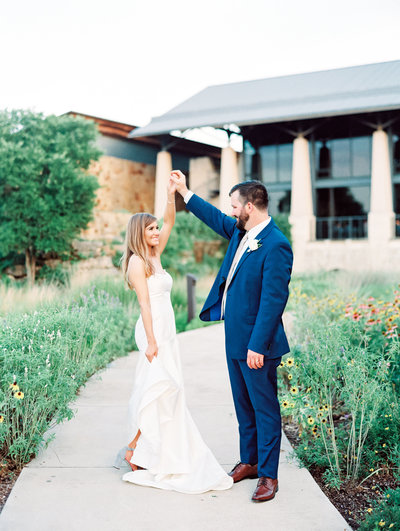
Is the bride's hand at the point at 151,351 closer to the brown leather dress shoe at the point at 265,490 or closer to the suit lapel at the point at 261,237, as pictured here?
the suit lapel at the point at 261,237

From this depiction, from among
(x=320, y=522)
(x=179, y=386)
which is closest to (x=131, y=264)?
(x=179, y=386)

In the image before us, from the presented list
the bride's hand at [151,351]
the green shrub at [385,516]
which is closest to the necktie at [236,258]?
the bride's hand at [151,351]

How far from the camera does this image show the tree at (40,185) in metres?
19.2

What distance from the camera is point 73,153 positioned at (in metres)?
20.8

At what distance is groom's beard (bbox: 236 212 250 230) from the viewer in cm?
391

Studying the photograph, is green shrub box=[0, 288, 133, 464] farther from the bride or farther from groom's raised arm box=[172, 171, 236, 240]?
groom's raised arm box=[172, 171, 236, 240]

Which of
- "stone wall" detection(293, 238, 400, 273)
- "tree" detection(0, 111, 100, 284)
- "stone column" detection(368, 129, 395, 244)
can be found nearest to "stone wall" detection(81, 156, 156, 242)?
"tree" detection(0, 111, 100, 284)

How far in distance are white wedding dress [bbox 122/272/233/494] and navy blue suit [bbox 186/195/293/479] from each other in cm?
35

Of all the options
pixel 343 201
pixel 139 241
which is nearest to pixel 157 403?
pixel 139 241

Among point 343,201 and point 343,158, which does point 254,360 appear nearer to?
point 343,201

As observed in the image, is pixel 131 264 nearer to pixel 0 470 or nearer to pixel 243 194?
pixel 243 194

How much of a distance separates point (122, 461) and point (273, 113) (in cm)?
2208

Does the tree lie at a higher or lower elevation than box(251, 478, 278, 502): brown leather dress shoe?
higher

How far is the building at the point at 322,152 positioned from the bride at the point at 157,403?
19815 mm
